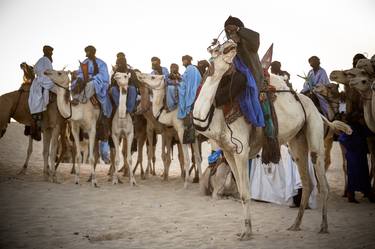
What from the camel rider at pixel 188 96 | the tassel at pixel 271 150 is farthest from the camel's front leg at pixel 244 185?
the camel rider at pixel 188 96

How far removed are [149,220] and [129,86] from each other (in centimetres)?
539

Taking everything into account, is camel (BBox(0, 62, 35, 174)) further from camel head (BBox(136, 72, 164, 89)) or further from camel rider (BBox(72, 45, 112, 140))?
camel head (BBox(136, 72, 164, 89))

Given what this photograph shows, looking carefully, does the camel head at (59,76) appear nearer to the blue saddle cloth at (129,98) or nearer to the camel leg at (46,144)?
the blue saddle cloth at (129,98)

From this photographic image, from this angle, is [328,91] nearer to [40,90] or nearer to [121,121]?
[121,121]

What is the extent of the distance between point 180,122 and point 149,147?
2.47 meters

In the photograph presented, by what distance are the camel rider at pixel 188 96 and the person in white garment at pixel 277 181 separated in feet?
7.11

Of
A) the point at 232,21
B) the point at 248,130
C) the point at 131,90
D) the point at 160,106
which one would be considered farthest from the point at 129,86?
the point at 248,130

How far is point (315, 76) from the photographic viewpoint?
39.9ft

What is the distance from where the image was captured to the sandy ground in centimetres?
642

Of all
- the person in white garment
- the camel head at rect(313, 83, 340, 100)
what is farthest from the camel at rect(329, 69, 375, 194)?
the person in white garment

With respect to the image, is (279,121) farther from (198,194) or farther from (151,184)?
(151,184)

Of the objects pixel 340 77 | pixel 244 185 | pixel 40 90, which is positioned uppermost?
pixel 340 77

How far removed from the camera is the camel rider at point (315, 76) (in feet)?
39.4

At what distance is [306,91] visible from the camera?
11.9m
